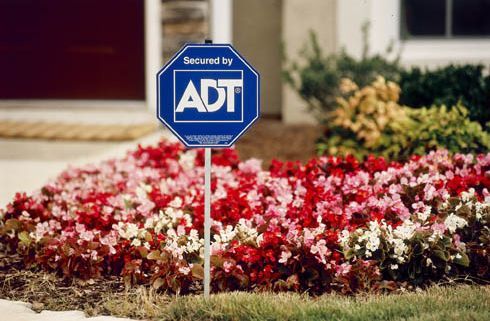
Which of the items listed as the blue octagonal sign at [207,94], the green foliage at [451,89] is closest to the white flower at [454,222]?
the blue octagonal sign at [207,94]

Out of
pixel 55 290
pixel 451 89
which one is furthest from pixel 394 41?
pixel 55 290

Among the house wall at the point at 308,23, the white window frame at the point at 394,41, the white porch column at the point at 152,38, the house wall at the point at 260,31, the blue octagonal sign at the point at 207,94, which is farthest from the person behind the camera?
the house wall at the point at 260,31

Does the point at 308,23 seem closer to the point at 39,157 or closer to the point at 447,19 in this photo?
the point at 447,19

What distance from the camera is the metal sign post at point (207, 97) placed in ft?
16.4

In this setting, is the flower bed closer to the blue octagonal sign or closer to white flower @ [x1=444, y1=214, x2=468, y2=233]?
white flower @ [x1=444, y1=214, x2=468, y2=233]

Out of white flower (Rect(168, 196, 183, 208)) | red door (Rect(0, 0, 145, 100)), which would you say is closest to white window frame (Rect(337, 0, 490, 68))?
red door (Rect(0, 0, 145, 100))

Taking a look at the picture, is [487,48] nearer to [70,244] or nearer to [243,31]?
[243,31]

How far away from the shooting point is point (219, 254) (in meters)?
5.46

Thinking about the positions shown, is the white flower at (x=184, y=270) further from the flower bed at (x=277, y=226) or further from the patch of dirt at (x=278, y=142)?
the patch of dirt at (x=278, y=142)

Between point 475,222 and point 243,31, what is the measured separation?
24.9 feet

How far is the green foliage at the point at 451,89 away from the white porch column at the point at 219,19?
295 centimetres

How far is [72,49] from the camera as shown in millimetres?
12477

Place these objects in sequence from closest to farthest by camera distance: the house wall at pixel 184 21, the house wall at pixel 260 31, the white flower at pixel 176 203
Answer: the white flower at pixel 176 203 → the house wall at pixel 184 21 → the house wall at pixel 260 31

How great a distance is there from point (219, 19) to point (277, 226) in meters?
5.80
